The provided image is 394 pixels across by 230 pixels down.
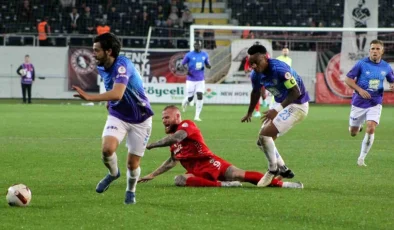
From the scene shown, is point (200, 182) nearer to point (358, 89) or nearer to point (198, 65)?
point (358, 89)

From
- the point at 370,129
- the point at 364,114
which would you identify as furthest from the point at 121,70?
the point at 364,114

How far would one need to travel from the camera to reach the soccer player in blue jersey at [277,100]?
12.5 meters

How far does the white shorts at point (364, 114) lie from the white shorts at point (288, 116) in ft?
12.2

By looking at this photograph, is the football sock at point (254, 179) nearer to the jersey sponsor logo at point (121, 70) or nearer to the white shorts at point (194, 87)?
the jersey sponsor logo at point (121, 70)

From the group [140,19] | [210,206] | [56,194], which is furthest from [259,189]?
[140,19]

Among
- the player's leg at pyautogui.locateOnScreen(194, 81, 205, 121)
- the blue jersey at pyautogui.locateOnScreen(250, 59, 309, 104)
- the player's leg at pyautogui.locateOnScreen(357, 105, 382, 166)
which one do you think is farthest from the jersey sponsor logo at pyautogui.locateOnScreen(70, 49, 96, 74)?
the blue jersey at pyautogui.locateOnScreen(250, 59, 309, 104)

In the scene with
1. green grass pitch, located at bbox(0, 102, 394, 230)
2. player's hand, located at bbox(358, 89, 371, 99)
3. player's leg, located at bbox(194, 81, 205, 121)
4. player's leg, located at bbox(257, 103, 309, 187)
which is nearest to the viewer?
green grass pitch, located at bbox(0, 102, 394, 230)

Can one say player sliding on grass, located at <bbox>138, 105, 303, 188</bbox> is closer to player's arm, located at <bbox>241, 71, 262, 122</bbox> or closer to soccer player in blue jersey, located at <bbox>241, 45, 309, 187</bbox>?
soccer player in blue jersey, located at <bbox>241, 45, 309, 187</bbox>

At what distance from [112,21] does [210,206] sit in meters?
34.8

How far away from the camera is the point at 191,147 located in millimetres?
12414

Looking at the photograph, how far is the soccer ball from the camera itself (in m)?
10.2

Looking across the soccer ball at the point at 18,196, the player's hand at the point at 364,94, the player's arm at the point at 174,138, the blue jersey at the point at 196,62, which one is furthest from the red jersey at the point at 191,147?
the blue jersey at the point at 196,62

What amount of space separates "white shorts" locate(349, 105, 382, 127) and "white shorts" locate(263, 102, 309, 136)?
12.2 ft

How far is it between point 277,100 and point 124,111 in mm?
3474
